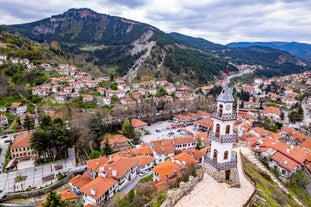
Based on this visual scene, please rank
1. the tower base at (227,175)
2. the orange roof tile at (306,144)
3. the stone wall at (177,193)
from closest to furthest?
the stone wall at (177,193) → the tower base at (227,175) → the orange roof tile at (306,144)

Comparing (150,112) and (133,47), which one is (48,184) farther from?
(133,47)

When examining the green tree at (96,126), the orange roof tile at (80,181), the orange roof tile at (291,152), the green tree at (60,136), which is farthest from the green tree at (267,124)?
the green tree at (60,136)

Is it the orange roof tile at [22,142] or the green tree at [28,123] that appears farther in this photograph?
the green tree at [28,123]

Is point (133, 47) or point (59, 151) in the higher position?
point (133, 47)

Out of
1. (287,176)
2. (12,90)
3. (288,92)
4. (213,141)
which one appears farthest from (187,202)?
(288,92)

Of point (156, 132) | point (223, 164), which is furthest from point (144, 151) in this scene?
point (223, 164)

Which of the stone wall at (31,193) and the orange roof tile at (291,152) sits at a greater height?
the orange roof tile at (291,152)

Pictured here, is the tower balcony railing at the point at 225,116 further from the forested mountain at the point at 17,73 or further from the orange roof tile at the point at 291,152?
the forested mountain at the point at 17,73
